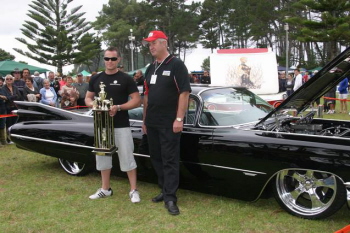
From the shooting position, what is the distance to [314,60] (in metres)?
43.1

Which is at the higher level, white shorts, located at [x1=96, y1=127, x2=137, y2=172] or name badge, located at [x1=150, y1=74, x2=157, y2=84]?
name badge, located at [x1=150, y1=74, x2=157, y2=84]

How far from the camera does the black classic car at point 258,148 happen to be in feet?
10.7

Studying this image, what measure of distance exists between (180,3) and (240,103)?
162 ft

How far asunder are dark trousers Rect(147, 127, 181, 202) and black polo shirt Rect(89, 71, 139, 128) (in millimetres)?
363

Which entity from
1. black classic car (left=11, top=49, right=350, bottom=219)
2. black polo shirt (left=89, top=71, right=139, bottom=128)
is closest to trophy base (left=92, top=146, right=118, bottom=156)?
black polo shirt (left=89, top=71, right=139, bottom=128)

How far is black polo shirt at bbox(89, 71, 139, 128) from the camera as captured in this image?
388cm

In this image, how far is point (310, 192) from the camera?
3459 millimetres

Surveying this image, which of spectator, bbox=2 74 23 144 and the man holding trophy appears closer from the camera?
the man holding trophy

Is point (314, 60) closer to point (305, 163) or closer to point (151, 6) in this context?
point (151, 6)

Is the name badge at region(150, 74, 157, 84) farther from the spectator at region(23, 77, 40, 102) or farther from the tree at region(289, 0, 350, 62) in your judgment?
the tree at region(289, 0, 350, 62)

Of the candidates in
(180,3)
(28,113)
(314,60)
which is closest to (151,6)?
(180,3)

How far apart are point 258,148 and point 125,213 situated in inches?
58.7

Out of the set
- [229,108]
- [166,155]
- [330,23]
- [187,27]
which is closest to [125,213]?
[166,155]

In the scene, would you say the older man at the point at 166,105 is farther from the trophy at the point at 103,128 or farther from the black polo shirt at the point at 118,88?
the trophy at the point at 103,128
